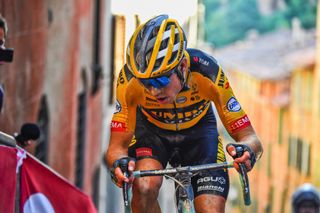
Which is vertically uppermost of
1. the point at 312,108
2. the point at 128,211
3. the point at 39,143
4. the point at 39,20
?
the point at 312,108

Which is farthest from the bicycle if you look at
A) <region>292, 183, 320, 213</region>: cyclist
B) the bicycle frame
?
<region>292, 183, 320, 213</region>: cyclist

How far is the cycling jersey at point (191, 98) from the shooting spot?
28.8 feet

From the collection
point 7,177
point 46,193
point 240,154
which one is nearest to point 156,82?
point 240,154

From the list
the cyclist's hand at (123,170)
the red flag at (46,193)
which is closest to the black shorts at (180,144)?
the cyclist's hand at (123,170)

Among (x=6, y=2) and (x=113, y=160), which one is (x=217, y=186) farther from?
(x=6, y=2)

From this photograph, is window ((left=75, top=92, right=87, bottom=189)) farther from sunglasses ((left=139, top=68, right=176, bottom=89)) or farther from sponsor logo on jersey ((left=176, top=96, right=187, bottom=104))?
sunglasses ((left=139, top=68, right=176, bottom=89))

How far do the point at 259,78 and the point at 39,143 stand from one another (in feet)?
173

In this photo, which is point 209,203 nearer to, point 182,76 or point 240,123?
point 240,123

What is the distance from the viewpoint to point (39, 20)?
739 inches

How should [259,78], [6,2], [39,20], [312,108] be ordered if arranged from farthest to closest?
[259,78] → [312,108] → [39,20] → [6,2]

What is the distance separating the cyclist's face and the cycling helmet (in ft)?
0.43

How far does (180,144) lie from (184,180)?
0.82 meters

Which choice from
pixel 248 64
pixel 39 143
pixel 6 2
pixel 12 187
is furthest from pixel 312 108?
pixel 12 187

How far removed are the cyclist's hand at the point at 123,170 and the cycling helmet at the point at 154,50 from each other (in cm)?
54
